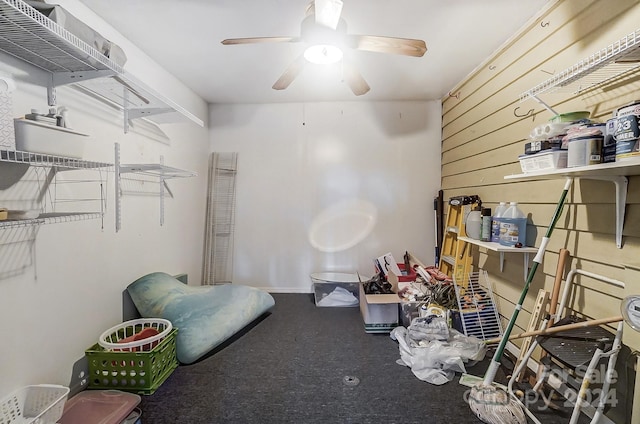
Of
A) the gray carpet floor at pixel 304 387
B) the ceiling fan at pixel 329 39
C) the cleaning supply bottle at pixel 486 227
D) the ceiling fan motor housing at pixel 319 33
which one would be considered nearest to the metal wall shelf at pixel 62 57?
the ceiling fan at pixel 329 39

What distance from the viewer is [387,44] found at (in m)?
1.63

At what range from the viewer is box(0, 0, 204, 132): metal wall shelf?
42.3 inches

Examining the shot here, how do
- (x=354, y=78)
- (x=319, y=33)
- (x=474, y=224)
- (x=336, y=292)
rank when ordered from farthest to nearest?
(x=336, y=292), (x=474, y=224), (x=354, y=78), (x=319, y=33)

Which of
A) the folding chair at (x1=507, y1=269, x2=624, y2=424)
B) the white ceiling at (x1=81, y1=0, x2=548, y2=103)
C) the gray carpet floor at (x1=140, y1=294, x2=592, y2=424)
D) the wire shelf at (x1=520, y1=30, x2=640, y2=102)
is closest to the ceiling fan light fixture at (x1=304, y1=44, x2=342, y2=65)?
the white ceiling at (x1=81, y1=0, x2=548, y2=103)

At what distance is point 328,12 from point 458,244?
222 centimetres

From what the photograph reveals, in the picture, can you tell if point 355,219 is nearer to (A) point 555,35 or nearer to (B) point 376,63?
(B) point 376,63

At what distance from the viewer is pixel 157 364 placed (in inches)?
67.1

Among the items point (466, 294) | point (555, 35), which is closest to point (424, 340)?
point (466, 294)

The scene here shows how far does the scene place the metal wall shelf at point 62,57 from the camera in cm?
107

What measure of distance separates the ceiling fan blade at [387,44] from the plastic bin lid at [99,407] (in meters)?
2.36

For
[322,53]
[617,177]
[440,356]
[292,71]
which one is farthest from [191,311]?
[617,177]

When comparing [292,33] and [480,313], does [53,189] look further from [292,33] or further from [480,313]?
[480,313]

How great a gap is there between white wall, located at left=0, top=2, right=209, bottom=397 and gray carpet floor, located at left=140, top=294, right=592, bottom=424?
59 centimetres

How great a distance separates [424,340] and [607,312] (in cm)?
103
